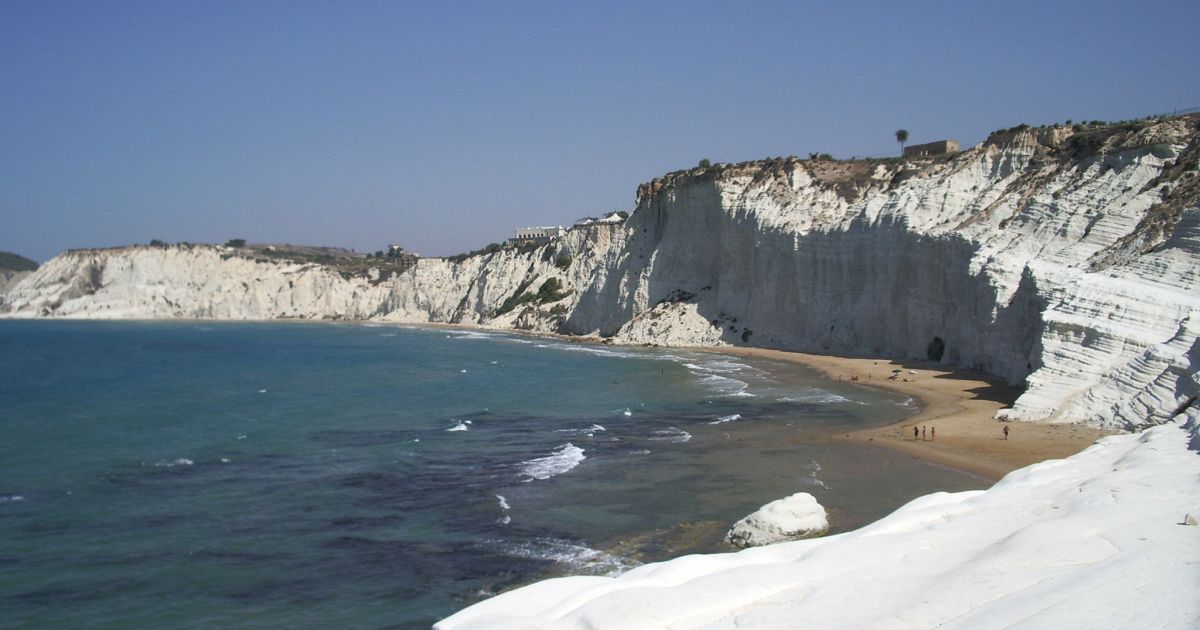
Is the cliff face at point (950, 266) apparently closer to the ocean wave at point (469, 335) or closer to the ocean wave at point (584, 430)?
the ocean wave at point (469, 335)

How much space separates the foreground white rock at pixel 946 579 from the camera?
24.6 ft

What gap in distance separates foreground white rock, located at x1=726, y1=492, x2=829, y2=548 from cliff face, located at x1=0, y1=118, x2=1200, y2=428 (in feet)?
29.9

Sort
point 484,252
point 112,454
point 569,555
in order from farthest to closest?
point 484,252
point 112,454
point 569,555

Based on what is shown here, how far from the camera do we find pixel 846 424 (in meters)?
28.8

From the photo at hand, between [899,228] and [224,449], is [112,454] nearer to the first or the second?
[224,449]

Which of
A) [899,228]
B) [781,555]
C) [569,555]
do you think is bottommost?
[569,555]

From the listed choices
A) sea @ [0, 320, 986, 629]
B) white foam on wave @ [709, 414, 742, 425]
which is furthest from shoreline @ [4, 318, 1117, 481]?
white foam on wave @ [709, 414, 742, 425]

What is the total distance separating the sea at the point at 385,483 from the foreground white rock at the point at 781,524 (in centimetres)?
43

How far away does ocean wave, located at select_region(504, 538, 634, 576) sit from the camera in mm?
14977

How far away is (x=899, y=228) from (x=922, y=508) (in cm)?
3697

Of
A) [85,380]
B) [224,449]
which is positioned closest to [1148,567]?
[224,449]

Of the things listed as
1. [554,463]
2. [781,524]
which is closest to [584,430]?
[554,463]

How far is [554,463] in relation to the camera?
23.8 m

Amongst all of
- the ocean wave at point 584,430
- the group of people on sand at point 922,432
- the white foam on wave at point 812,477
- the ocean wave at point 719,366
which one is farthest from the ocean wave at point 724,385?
the white foam on wave at point 812,477
